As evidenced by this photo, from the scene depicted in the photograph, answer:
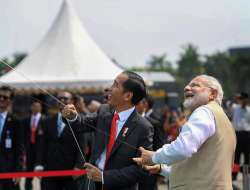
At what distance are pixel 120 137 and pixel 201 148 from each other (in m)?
0.98

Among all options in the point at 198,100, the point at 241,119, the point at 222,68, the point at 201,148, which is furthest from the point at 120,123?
the point at 222,68

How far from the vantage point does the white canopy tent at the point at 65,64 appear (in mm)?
24150

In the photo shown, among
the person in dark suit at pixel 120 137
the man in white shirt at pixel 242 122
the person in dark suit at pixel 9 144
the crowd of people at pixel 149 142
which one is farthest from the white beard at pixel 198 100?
the man in white shirt at pixel 242 122

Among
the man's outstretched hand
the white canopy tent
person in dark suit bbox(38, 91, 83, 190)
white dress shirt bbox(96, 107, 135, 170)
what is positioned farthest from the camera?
the white canopy tent

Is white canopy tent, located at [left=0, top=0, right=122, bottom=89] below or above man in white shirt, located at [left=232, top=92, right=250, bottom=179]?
above

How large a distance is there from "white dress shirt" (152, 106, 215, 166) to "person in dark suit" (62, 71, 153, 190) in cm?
75

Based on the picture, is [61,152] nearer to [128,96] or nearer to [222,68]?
[128,96]

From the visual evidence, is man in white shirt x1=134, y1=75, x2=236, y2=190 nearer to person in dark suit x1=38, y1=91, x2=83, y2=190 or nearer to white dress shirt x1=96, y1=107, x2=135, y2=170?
white dress shirt x1=96, y1=107, x2=135, y2=170

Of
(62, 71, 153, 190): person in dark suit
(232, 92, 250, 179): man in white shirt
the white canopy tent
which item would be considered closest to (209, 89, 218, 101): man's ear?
(62, 71, 153, 190): person in dark suit

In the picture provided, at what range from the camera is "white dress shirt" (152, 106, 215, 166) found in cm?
556

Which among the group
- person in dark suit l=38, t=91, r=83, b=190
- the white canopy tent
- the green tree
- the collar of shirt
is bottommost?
person in dark suit l=38, t=91, r=83, b=190

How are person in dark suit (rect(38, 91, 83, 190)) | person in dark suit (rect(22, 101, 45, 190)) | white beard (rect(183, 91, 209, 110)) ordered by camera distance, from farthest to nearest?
person in dark suit (rect(22, 101, 45, 190)) → person in dark suit (rect(38, 91, 83, 190)) → white beard (rect(183, 91, 209, 110))

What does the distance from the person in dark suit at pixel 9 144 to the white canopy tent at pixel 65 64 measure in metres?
12.9

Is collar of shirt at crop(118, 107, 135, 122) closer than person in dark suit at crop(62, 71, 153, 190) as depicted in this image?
No
